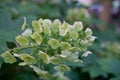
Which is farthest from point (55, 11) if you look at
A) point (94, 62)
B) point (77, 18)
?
point (94, 62)

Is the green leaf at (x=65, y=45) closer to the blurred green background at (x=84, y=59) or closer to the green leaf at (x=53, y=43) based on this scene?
the green leaf at (x=53, y=43)

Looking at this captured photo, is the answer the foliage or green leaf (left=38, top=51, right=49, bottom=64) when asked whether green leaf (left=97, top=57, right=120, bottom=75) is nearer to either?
the foliage

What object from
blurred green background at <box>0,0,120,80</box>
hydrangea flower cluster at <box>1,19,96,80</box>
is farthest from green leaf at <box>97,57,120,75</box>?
hydrangea flower cluster at <box>1,19,96,80</box>

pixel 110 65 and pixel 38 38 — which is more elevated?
pixel 110 65

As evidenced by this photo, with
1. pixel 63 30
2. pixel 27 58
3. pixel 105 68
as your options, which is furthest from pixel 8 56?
pixel 105 68

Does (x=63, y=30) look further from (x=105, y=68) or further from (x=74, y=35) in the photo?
(x=105, y=68)

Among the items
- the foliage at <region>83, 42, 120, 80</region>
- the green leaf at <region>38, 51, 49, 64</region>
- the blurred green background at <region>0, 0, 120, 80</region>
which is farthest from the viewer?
the foliage at <region>83, 42, 120, 80</region>

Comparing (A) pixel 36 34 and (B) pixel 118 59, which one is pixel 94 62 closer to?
(B) pixel 118 59

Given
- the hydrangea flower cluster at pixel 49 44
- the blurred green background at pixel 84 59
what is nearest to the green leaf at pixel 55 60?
the hydrangea flower cluster at pixel 49 44
